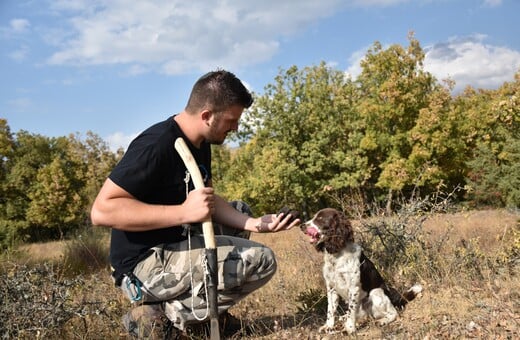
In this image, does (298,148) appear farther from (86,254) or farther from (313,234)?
(313,234)

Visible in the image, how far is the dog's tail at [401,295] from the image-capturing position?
435 centimetres

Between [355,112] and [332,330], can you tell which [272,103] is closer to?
[355,112]

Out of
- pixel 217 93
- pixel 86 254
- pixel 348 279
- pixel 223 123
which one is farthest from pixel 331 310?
pixel 86 254

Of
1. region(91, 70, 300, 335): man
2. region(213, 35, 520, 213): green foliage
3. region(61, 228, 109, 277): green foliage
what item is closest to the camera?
region(91, 70, 300, 335): man

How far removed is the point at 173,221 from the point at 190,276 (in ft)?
1.67

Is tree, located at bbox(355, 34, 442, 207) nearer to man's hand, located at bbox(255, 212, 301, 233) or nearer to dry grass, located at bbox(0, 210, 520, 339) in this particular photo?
dry grass, located at bbox(0, 210, 520, 339)

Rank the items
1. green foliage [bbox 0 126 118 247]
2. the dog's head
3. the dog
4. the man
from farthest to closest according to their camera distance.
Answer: green foliage [bbox 0 126 118 247]
the dog's head
the dog
the man

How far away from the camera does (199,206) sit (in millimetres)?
3078

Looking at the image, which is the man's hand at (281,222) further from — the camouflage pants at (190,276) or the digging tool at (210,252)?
the digging tool at (210,252)

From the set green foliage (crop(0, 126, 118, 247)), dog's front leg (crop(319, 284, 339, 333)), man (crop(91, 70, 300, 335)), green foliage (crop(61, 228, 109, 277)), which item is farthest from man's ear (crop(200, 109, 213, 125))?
green foliage (crop(0, 126, 118, 247))

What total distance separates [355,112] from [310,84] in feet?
11.9

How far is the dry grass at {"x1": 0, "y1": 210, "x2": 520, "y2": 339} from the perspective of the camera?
346 centimetres

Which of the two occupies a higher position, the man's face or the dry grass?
the man's face

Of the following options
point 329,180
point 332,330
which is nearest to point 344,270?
point 332,330
